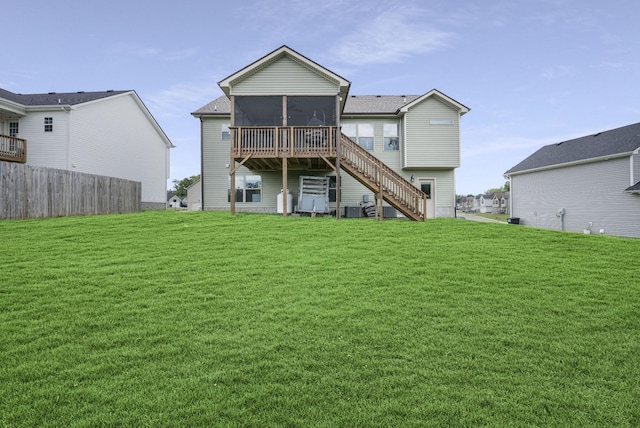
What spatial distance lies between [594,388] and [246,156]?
14.0 metres

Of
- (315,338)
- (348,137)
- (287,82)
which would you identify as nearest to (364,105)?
(348,137)

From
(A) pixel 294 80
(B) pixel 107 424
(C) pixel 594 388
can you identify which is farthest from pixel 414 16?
(B) pixel 107 424

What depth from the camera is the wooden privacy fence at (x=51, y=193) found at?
551 inches

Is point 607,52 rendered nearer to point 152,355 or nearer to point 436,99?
point 436,99

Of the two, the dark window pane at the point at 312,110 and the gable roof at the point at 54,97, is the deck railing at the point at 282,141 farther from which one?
the gable roof at the point at 54,97

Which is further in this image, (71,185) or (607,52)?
(607,52)

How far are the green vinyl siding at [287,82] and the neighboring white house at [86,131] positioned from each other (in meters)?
12.8

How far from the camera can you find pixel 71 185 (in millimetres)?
16406

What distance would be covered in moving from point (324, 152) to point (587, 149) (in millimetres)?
20832

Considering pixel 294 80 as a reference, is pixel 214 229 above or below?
below

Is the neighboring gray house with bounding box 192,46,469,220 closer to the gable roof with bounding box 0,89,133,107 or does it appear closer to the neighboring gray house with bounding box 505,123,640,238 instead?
the gable roof with bounding box 0,89,133,107

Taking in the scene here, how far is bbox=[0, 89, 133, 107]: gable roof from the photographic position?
21.3 m

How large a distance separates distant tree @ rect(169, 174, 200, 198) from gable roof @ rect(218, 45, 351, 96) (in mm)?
81274

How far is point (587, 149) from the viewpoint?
78.3 feet
